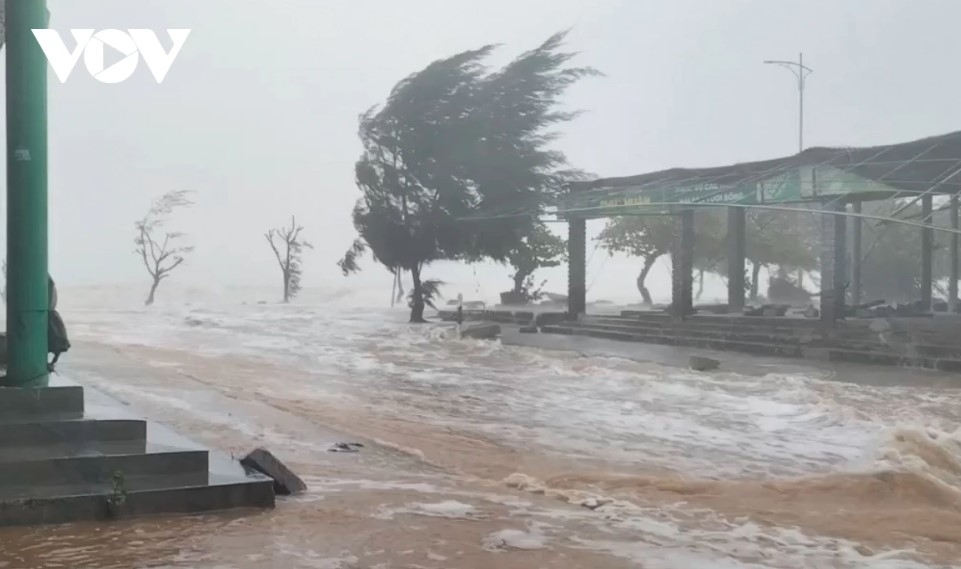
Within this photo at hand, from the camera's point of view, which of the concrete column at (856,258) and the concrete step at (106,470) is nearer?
the concrete step at (106,470)

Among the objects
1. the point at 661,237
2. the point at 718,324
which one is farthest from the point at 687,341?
the point at 661,237

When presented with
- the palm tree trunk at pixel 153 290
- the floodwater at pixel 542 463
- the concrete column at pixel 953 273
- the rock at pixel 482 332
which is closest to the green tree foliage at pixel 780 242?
the concrete column at pixel 953 273

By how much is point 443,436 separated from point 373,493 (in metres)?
2.37

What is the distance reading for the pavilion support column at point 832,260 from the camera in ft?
36.1

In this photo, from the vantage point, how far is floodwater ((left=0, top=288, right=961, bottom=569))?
3561 millimetres

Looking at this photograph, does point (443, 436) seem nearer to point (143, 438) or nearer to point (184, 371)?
point (143, 438)

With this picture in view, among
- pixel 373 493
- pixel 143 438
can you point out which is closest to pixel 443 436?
pixel 373 493

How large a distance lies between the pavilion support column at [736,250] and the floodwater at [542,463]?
10.9ft

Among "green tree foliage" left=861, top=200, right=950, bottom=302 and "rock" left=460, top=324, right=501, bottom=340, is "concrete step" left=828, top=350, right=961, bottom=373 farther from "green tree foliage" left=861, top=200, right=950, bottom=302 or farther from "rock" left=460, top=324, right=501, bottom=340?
"rock" left=460, top=324, right=501, bottom=340

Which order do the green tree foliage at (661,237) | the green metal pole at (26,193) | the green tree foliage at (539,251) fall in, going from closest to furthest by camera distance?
1. the green metal pole at (26,193)
2. the green tree foliage at (661,237)
3. the green tree foliage at (539,251)

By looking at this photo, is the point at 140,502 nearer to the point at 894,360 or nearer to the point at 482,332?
the point at 894,360

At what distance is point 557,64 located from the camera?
49.1ft

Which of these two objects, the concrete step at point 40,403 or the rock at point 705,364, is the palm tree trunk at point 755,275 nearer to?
the rock at point 705,364

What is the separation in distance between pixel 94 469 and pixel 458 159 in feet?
36.4
